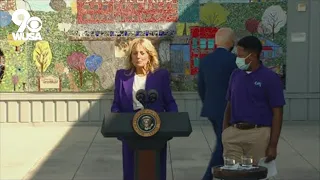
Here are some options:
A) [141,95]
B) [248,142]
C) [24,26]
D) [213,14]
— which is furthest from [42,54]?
[248,142]

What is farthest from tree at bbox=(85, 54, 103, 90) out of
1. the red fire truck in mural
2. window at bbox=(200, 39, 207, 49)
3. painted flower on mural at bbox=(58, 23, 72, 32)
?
window at bbox=(200, 39, 207, 49)

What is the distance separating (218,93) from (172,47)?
5434 millimetres

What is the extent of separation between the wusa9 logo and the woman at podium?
22.6ft

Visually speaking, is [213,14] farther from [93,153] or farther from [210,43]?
[93,153]

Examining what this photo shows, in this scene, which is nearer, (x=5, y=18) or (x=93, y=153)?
(x=93, y=153)

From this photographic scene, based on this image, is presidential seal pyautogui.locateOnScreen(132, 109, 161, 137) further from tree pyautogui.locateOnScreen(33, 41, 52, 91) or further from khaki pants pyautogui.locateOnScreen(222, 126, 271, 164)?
tree pyautogui.locateOnScreen(33, 41, 52, 91)

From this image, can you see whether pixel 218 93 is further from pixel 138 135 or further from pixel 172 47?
pixel 172 47

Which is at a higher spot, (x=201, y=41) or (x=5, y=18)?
(x=5, y=18)

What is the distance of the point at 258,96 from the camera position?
5664mm

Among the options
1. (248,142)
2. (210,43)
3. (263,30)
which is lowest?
(248,142)

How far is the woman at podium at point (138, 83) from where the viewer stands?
5.88 meters

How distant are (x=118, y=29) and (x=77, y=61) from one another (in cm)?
A: 95

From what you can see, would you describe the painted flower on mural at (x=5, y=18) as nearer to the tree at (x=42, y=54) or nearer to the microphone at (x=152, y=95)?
the tree at (x=42, y=54)

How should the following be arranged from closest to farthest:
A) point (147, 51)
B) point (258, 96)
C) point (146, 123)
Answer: point (146, 123), point (258, 96), point (147, 51)
